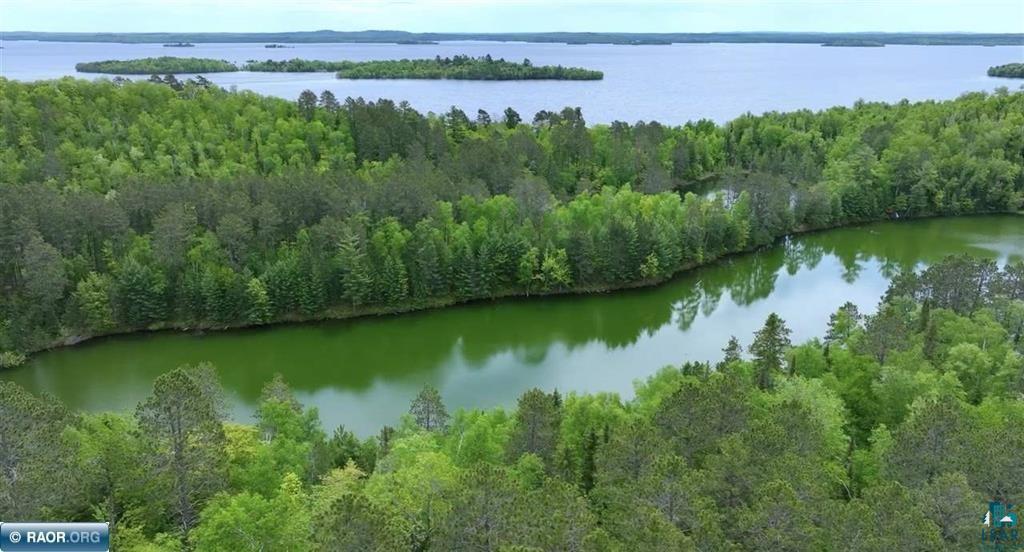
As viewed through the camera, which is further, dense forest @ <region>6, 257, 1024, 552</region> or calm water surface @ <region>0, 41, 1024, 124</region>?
calm water surface @ <region>0, 41, 1024, 124</region>

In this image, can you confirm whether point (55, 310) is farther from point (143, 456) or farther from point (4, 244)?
point (143, 456)

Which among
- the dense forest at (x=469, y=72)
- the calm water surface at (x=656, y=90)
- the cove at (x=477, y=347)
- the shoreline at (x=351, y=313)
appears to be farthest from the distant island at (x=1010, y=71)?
the shoreline at (x=351, y=313)

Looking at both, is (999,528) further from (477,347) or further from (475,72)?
(475,72)

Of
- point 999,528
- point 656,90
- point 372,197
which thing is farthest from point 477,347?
point 656,90

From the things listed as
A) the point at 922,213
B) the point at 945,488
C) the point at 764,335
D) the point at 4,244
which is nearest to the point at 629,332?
the point at 764,335

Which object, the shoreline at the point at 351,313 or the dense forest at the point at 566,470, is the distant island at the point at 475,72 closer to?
the shoreline at the point at 351,313

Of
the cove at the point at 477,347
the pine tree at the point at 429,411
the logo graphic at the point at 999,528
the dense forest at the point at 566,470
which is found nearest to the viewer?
the dense forest at the point at 566,470

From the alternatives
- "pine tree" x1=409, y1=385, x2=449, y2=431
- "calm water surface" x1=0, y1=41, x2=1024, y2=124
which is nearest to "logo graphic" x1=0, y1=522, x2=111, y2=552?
"pine tree" x1=409, y1=385, x2=449, y2=431

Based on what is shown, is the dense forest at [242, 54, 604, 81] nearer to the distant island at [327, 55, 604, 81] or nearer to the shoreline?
the distant island at [327, 55, 604, 81]
